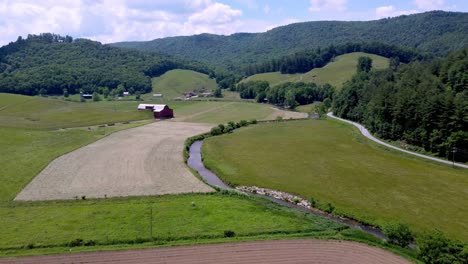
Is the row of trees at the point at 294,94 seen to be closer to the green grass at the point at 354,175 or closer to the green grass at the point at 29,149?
the green grass at the point at 354,175

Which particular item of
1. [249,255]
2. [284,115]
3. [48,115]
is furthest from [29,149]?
[284,115]

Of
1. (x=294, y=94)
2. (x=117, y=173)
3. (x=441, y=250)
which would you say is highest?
(x=294, y=94)

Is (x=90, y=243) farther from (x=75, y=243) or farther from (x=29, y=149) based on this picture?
(x=29, y=149)

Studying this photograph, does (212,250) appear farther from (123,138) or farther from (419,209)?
(123,138)

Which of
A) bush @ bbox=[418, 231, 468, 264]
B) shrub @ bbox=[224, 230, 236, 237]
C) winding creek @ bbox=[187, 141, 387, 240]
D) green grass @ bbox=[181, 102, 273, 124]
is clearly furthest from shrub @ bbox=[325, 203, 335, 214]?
green grass @ bbox=[181, 102, 273, 124]

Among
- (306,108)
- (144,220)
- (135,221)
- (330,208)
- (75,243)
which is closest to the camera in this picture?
(75,243)

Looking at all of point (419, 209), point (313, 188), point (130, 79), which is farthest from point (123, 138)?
point (130, 79)

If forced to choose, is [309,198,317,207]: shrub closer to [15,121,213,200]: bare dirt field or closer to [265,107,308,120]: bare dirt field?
[15,121,213,200]: bare dirt field
